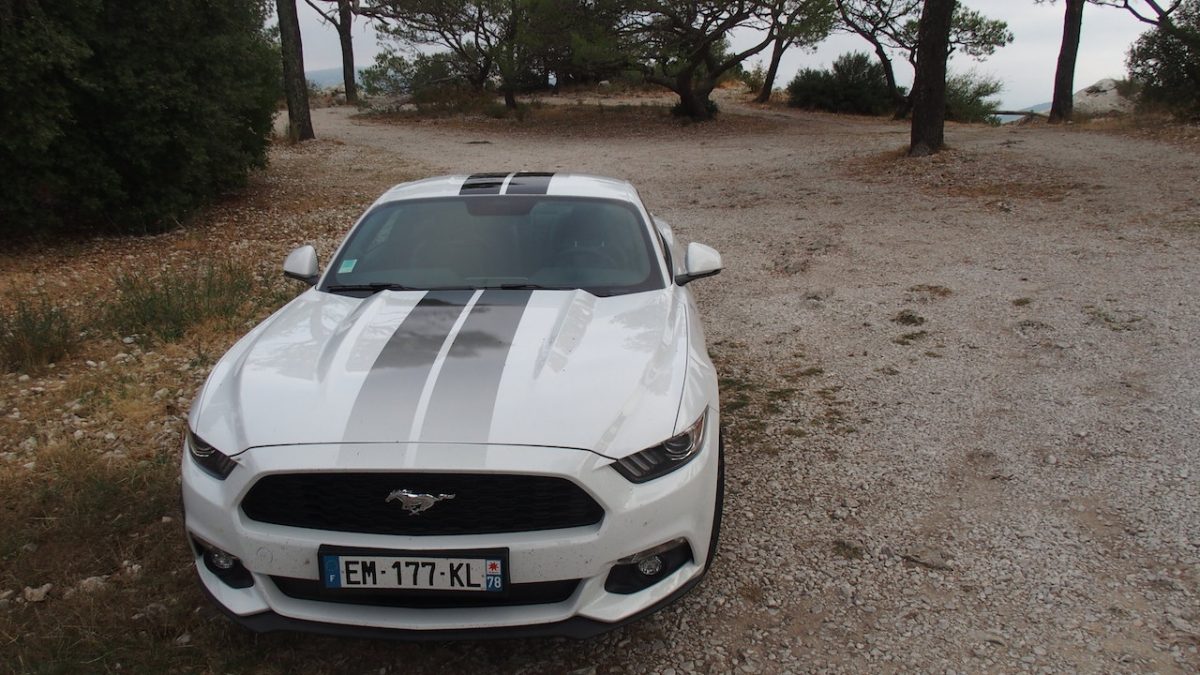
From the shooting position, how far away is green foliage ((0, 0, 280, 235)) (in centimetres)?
722

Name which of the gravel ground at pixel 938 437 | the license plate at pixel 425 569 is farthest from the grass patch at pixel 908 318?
the license plate at pixel 425 569

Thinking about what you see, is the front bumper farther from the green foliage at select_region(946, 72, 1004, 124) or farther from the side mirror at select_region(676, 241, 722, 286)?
the green foliage at select_region(946, 72, 1004, 124)

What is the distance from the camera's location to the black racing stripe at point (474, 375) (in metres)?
2.28

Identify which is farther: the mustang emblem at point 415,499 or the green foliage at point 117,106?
the green foliage at point 117,106

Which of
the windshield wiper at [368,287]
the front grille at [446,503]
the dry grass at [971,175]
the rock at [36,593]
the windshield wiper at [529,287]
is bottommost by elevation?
the rock at [36,593]

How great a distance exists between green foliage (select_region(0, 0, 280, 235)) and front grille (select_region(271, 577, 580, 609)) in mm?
7028

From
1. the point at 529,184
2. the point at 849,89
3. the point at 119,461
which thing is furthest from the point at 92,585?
the point at 849,89

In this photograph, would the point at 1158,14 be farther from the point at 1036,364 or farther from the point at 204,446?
the point at 204,446

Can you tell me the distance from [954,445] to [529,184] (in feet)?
8.23

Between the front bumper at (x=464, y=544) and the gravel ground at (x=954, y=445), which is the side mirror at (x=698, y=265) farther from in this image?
the front bumper at (x=464, y=544)

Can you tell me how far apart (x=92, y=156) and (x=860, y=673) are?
8.64m

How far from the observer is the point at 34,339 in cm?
515

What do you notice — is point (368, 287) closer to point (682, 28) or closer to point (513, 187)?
point (513, 187)

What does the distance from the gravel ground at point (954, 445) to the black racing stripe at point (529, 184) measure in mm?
1629
